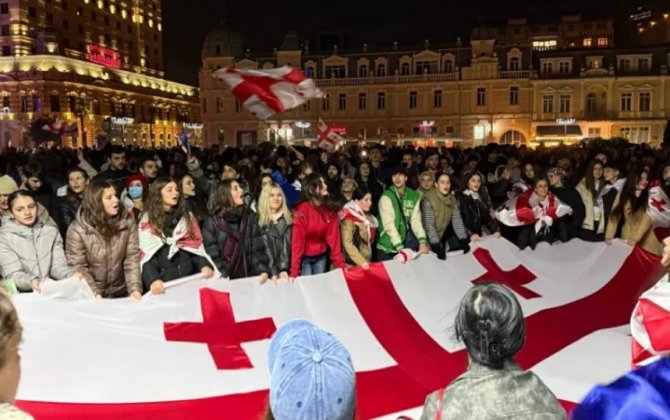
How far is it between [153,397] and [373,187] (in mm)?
7121

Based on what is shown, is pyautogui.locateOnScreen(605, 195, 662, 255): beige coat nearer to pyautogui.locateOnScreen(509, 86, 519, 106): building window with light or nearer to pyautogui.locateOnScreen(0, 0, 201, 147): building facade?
pyautogui.locateOnScreen(509, 86, 519, 106): building window with light

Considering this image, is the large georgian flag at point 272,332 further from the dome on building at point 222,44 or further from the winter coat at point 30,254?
the dome on building at point 222,44

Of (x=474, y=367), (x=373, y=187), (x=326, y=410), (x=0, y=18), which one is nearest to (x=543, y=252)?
(x=373, y=187)

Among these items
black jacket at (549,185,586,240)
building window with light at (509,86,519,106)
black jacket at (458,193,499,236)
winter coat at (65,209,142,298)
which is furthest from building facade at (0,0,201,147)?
winter coat at (65,209,142,298)

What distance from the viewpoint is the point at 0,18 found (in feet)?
251

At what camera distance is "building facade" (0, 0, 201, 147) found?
244 ft

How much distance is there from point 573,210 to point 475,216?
134cm

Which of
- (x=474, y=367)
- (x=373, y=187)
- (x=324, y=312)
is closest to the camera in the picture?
(x=474, y=367)

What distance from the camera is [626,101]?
2008 inches

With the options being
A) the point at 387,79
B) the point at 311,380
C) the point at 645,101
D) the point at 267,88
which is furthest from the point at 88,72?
the point at 311,380

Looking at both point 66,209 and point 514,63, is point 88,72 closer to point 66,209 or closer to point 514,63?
point 514,63

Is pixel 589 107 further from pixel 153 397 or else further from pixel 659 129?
pixel 153 397

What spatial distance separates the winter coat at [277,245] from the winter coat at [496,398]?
12.9ft

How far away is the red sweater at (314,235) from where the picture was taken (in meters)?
6.21
